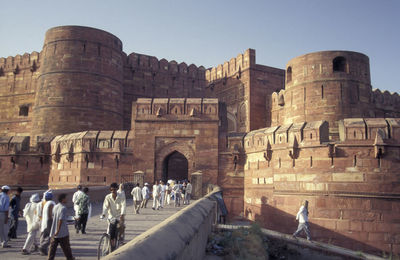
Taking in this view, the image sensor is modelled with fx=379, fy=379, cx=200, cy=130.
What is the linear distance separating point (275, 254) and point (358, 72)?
9329 millimetres

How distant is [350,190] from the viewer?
11727 mm

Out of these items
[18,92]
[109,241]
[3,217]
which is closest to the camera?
[109,241]

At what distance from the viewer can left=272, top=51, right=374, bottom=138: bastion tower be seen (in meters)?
15.2

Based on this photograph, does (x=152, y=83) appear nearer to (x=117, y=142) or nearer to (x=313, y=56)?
(x=117, y=142)

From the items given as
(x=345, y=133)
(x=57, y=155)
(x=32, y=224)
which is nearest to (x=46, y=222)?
(x=32, y=224)

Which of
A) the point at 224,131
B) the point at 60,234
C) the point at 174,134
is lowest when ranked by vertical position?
the point at 60,234

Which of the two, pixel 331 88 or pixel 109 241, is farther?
pixel 331 88

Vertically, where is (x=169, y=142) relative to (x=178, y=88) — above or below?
below

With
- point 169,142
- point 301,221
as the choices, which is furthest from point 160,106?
point 301,221

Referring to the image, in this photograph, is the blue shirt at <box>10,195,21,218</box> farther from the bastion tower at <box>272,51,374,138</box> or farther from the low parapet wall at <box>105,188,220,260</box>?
the bastion tower at <box>272,51,374,138</box>

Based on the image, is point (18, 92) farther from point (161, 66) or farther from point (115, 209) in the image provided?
point (115, 209)

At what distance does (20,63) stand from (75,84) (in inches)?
292

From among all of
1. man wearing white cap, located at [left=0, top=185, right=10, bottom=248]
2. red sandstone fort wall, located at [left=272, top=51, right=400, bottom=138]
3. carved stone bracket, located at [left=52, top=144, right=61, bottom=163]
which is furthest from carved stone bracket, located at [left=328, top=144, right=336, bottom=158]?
carved stone bracket, located at [left=52, top=144, right=61, bottom=163]

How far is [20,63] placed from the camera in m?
24.5
